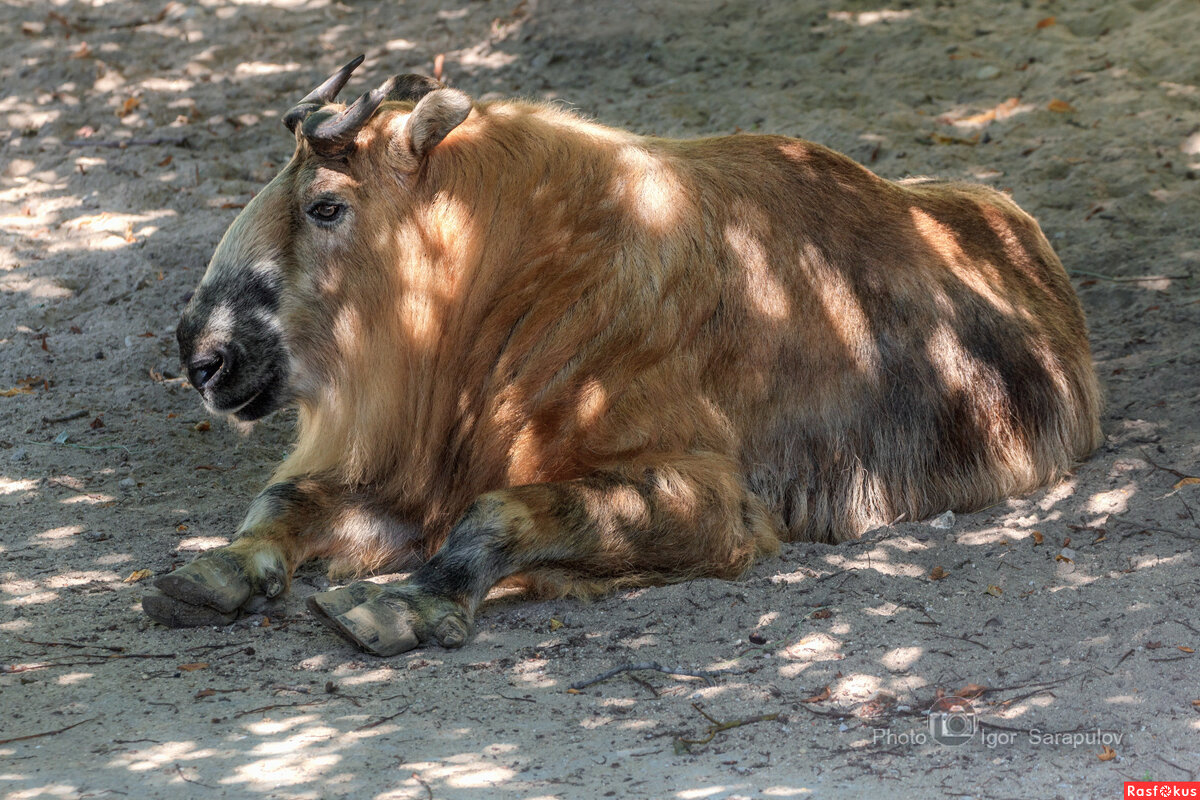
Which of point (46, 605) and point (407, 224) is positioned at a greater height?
point (407, 224)

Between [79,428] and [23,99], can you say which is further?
[23,99]

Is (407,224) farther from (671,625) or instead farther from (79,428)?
(79,428)

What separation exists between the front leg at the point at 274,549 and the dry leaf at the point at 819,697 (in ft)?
5.20

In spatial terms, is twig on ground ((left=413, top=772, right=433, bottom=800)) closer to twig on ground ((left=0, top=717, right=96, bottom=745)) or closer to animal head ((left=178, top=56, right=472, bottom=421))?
twig on ground ((left=0, top=717, right=96, bottom=745))

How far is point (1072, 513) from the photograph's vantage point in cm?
420

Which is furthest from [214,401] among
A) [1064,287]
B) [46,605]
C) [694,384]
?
[1064,287]

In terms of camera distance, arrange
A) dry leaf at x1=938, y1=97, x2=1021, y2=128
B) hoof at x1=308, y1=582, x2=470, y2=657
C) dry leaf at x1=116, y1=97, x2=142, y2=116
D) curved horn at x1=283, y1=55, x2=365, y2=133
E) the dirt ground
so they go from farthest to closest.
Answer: dry leaf at x1=116, y1=97, x2=142, y2=116
dry leaf at x1=938, y1=97, x2=1021, y2=128
curved horn at x1=283, y1=55, x2=365, y2=133
hoof at x1=308, y1=582, x2=470, y2=657
the dirt ground

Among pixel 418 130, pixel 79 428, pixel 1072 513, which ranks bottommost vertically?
pixel 1072 513

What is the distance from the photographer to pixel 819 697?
315 centimetres

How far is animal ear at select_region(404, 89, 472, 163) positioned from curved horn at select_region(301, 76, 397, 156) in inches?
4.9

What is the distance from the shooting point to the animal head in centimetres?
394

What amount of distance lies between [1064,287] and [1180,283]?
1.13 m

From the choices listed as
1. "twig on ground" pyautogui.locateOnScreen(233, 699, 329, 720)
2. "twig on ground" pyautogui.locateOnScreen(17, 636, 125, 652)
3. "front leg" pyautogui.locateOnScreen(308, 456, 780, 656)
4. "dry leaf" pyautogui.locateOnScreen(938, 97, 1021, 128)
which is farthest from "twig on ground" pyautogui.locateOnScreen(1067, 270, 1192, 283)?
"twig on ground" pyautogui.locateOnScreen(17, 636, 125, 652)

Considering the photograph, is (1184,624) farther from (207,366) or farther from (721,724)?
(207,366)
